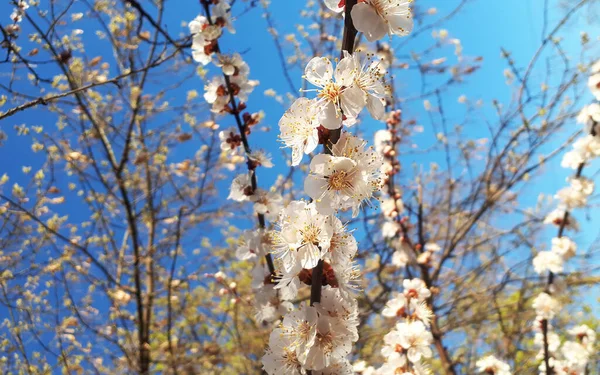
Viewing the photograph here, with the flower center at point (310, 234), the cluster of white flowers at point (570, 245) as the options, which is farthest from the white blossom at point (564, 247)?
the flower center at point (310, 234)

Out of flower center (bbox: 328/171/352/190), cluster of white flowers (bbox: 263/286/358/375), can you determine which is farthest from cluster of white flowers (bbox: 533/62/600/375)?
flower center (bbox: 328/171/352/190)

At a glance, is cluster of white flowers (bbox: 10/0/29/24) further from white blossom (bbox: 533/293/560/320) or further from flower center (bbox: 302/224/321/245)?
white blossom (bbox: 533/293/560/320)

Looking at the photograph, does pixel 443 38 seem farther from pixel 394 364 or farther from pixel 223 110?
pixel 394 364

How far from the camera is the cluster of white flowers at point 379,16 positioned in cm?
116

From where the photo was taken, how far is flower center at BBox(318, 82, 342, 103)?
3.92 ft

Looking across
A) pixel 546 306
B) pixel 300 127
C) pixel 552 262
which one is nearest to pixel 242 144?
pixel 300 127

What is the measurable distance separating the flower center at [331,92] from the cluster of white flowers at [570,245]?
8.04ft

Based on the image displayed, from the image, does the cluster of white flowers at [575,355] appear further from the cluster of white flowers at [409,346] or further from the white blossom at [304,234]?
the white blossom at [304,234]

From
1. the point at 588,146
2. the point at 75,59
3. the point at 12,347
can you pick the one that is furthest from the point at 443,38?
the point at 12,347

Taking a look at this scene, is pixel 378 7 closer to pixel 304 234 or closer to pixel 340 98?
pixel 340 98

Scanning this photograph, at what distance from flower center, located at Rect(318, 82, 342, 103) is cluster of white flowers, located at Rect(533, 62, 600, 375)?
2.45 m

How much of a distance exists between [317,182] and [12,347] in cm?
339

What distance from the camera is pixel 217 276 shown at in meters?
2.81

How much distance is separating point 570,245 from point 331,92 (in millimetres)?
2758
